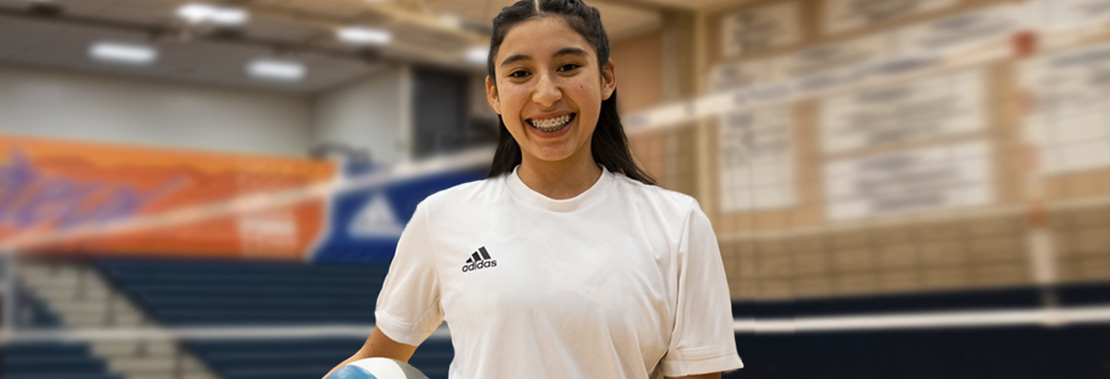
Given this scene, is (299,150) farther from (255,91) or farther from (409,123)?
(409,123)

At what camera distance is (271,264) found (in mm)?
9078

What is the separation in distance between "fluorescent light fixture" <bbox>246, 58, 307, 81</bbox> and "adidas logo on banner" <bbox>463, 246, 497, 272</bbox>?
11.1 m

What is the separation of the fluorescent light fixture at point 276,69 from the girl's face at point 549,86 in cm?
1113

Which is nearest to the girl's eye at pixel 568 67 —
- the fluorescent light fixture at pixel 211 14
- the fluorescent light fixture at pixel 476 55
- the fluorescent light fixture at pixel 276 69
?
the fluorescent light fixture at pixel 211 14

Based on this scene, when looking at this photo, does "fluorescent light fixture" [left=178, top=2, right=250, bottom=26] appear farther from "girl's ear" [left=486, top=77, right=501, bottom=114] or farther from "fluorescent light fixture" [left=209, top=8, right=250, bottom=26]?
"girl's ear" [left=486, top=77, right=501, bottom=114]

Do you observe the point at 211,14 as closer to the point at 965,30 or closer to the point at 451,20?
the point at 451,20

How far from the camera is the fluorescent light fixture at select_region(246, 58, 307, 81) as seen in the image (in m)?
11.9

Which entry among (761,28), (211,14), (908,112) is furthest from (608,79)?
(211,14)

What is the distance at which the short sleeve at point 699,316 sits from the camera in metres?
1.05

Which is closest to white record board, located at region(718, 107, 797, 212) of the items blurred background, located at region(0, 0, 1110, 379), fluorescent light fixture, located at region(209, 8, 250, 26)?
blurred background, located at region(0, 0, 1110, 379)

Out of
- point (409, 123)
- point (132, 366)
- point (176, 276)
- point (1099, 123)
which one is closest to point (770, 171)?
point (1099, 123)

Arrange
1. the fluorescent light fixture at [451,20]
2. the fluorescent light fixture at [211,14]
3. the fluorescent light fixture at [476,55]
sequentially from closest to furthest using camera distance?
the fluorescent light fixture at [451,20]
the fluorescent light fixture at [211,14]
the fluorescent light fixture at [476,55]

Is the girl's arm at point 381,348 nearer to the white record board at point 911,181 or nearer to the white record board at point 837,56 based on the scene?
the white record board at point 911,181

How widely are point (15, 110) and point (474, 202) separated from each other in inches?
473
